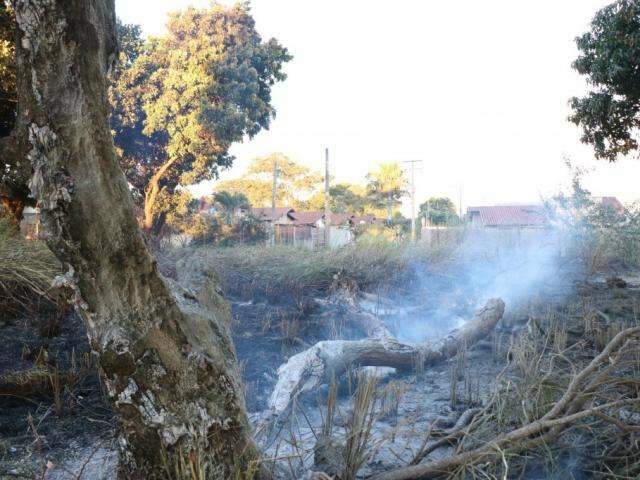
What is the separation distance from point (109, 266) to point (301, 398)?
9.19ft

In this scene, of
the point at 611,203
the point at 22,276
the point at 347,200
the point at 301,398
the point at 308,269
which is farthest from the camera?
the point at 347,200

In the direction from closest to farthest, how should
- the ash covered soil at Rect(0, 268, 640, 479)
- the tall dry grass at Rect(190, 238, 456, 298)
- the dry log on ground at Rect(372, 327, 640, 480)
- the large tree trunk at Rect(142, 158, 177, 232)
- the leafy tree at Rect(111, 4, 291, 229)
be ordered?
the dry log on ground at Rect(372, 327, 640, 480), the ash covered soil at Rect(0, 268, 640, 479), the tall dry grass at Rect(190, 238, 456, 298), the leafy tree at Rect(111, 4, 291, 229), the large tree trunk at Rect(142, 158, 177, 232)

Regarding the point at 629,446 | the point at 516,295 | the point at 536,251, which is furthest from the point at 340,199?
the point at 629,446

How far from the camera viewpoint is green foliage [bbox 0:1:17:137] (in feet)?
26.2

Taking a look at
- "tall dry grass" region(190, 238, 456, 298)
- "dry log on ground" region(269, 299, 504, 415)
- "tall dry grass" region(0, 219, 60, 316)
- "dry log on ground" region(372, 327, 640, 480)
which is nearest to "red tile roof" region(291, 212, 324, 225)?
"tall dry grass" region(190, 238, 456, 298)

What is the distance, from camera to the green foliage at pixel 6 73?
7984mm

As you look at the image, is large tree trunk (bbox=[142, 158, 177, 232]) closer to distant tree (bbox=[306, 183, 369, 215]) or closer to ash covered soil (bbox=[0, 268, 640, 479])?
ash covered soil (bbox=[0, 268, 640, 479])

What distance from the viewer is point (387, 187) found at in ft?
161

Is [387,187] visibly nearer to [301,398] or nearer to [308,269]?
[308,269]

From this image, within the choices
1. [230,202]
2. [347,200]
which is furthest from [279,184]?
[230,202]

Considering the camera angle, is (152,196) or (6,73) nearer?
(6,73)

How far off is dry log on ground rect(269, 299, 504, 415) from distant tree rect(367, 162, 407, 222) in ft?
137

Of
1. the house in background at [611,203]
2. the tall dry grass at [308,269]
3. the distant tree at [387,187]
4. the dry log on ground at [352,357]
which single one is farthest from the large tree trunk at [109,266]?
the distant tree at [387,187]

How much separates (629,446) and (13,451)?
3.95 meters
